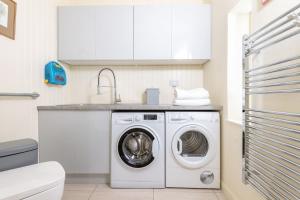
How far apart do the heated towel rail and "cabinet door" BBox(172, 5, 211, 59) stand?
1.04 metres

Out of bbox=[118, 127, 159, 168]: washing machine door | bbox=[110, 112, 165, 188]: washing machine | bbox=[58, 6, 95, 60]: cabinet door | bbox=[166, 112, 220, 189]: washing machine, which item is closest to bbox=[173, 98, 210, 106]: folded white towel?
bbox=[166, 112, 220, 189]: washing machine

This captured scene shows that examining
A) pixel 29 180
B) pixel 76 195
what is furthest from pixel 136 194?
pixel 29 180

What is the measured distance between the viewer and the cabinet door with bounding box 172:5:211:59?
239 centimetres

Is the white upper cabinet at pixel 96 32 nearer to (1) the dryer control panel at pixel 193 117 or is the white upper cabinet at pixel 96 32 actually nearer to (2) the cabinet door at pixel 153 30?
(2) the cabinet door at pixel 153 30

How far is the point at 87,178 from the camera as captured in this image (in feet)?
7.04

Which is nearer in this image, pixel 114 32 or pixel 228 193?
pixel 228 193

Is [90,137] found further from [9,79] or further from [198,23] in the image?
[198,23]

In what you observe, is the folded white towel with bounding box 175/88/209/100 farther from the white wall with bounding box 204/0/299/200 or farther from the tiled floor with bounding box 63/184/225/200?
the tiled floor with bounding box 63/184/225/200

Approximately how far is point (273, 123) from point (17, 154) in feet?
5.78

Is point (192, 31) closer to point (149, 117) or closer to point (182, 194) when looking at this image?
point (149, 117)

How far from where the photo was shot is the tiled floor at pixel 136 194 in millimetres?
1850

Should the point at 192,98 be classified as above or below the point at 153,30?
below

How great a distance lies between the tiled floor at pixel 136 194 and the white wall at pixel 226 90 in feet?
0.73

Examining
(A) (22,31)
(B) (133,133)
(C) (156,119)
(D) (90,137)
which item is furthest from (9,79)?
(C) (156,119)
